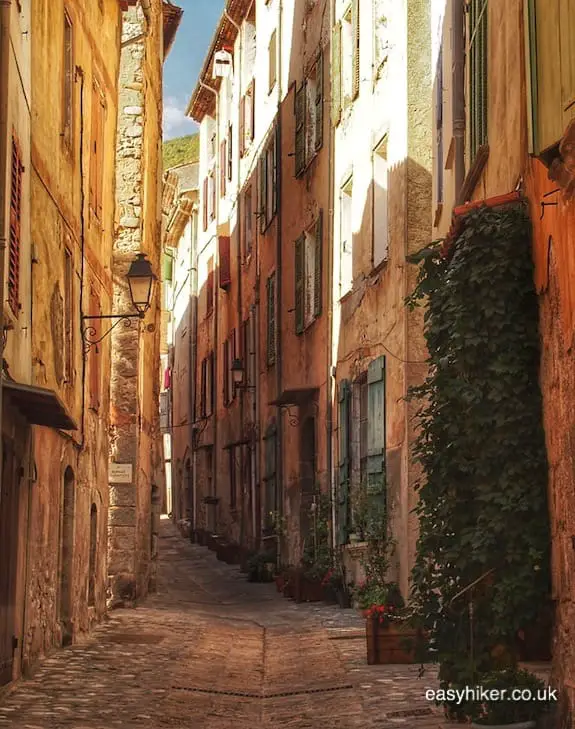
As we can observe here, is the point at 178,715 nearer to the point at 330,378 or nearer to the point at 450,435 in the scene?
the point at 450,435

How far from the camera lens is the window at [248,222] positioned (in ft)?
93.1

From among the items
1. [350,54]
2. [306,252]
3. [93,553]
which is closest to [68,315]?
[93,553]

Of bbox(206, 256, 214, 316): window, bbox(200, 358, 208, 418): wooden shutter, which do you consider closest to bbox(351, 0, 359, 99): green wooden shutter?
bbox(206, 256, 214, 316): window

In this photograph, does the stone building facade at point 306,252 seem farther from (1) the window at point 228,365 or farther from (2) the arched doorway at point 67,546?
(2) the arched doorway at point 67,546

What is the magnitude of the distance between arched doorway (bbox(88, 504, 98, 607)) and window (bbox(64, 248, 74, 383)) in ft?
9.91

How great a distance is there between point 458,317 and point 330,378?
37.0 feet

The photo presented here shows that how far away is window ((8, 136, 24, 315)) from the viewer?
9688 mm

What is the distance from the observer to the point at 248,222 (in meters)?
29.0

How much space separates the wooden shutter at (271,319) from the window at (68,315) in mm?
10622

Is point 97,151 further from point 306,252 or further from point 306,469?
point 306,469

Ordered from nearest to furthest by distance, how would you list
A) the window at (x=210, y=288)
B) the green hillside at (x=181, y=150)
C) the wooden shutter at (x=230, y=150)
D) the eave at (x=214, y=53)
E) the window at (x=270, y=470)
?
the window at (x=270, y=470), the eave at (x=214, y=53), the wooden shutter at (x=230, y=150), the window at (x=210, y=288), the green hillside at (x=181, y=150)

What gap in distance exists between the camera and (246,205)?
29172 mm

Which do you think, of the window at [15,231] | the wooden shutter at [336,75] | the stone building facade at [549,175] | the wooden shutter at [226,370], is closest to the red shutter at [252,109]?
the wooden shutter at [226,370]

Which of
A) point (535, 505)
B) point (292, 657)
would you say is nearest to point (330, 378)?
point (292, 657)
